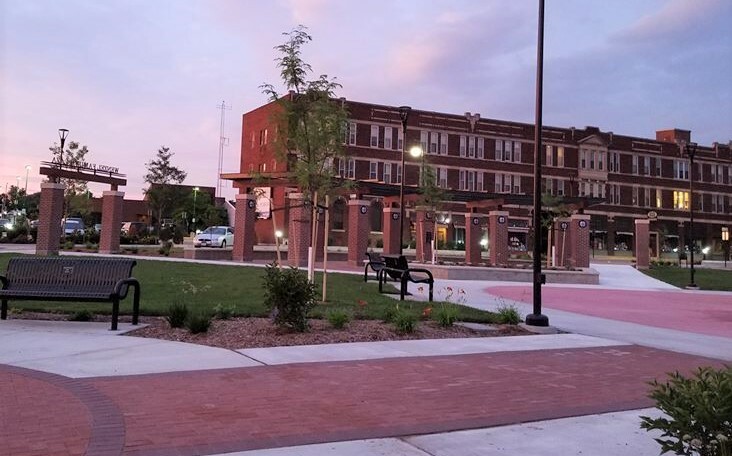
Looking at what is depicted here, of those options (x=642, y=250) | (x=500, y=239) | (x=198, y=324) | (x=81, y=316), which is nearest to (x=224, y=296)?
(x=81, y=316)

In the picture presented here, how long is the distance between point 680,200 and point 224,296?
78.2 m

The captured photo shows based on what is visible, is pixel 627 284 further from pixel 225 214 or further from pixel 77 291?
pixel 225 214

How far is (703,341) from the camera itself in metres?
11.0

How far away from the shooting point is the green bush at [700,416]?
10.6 feet

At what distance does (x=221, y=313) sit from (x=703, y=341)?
8.94 metres

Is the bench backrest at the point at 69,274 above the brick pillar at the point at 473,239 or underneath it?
underneath

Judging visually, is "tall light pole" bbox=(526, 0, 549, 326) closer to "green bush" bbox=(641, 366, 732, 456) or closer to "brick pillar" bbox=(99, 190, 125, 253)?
"green bush" bbox=(641, 366, 732, 456)

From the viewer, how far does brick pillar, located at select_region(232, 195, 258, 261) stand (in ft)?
100

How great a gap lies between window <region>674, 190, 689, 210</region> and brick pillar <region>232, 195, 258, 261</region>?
217 ft

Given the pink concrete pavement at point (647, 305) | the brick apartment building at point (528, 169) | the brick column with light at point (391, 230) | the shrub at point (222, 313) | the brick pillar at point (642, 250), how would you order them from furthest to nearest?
the brick apartment building at point (528, 169) → the brick pillar at point (642, 250) → the brick column with light at point (391, 230) → the pink concrete pavement at point (647, 305) → the shrub at point (222, 313)

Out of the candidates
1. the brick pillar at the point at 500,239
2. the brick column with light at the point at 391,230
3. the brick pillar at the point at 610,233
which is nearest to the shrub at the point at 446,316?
the brick column with light at the point at 391,230

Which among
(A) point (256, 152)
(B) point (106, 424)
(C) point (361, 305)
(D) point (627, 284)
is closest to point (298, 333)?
(C) point (361, 305)

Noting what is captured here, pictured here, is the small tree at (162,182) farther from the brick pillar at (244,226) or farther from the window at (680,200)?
the window at (680,200)

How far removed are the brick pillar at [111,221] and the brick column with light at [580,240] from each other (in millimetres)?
25778
